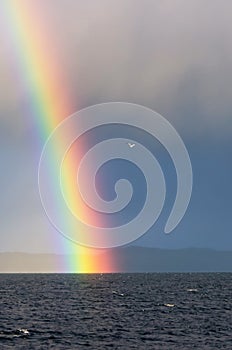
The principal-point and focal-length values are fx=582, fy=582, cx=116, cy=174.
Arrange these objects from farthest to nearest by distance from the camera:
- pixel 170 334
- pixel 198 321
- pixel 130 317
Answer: pixel 130 317 → pixel 198 321 → pixel 170 334

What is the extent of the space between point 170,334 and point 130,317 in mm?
Answer: 20052

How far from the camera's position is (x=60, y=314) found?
94.6 metres

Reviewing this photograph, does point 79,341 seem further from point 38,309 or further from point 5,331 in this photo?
point 38,309

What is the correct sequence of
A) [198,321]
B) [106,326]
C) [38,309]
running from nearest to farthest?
1. [106,326]
2. [198,321]
3. [38,309]

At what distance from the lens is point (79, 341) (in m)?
65.8

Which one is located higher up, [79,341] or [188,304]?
[188,304]

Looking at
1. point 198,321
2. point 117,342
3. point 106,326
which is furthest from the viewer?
point 198,321

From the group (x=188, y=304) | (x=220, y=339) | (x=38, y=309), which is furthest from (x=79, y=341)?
(x=188, y=304)

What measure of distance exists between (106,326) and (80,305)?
35.2 m

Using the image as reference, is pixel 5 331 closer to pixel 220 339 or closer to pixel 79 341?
pixel 79 341

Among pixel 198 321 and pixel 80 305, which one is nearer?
pixel 198 321

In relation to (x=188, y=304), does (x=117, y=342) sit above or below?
below

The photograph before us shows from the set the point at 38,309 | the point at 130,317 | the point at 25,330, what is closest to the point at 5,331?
the point at 25,330

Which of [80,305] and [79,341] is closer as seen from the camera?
[79,341]
